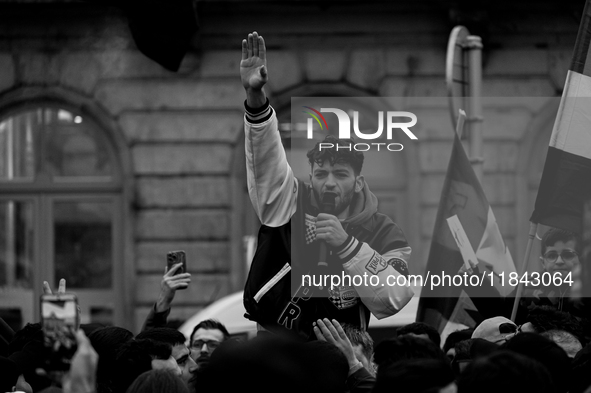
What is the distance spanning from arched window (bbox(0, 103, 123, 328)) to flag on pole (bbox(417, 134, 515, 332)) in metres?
5.81

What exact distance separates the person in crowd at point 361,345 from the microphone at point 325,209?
0.31 meters

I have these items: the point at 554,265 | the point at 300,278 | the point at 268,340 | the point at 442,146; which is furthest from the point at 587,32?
the point at 442,146

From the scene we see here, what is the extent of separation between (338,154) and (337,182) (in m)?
0.14

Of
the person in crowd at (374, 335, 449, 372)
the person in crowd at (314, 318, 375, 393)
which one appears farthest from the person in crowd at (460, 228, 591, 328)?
the person in crowd at (374, 335, 449, 372)

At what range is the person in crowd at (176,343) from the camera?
3801 millimetres

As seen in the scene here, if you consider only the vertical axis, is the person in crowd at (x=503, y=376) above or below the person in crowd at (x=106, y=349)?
above

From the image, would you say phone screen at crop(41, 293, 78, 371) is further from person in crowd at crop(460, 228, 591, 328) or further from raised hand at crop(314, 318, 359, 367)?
person in crowd at crop(460, 228, 591, 328)

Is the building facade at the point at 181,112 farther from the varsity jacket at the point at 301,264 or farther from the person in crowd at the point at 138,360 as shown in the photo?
the person in crowd at the point at 138,360

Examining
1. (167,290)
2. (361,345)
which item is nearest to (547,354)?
(361,345)

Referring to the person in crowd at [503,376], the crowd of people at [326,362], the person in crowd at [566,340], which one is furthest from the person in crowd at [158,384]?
the person in crowd at [566,340]

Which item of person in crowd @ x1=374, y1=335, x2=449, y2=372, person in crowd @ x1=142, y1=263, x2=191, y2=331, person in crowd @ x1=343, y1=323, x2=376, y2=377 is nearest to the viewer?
person in crowd @ x1=374, y1=335, x2=449, y2=372

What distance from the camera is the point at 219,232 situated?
9.64 metres

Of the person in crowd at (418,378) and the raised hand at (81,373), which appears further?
the person in crowd at (418,378)

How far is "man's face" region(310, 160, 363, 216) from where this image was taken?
3930 mm
